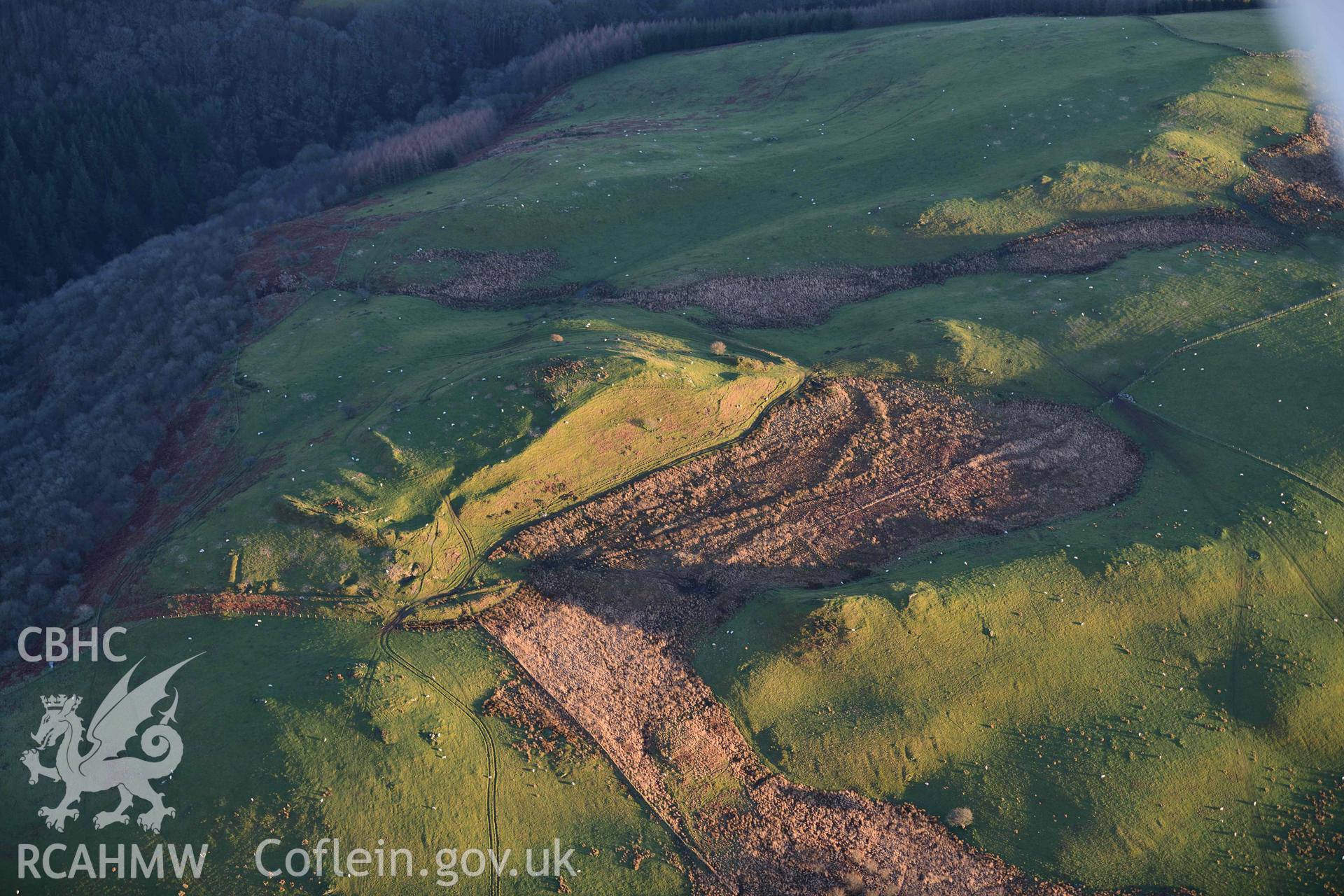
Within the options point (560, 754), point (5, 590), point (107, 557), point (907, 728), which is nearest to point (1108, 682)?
point (907, 728)

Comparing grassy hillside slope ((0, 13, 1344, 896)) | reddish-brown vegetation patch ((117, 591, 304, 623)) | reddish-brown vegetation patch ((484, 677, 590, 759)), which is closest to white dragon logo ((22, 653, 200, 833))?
grassy hillside slope ((0, 13, 1344, 896))

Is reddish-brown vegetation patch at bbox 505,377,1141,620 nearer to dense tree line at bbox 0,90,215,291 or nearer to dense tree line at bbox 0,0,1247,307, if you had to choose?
dense tree line at bbox 0,0,1247,307

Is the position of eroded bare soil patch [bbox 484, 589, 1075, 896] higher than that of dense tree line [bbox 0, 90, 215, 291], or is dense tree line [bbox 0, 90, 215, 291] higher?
dense tree line [bbox 0, 90, 215, 291]

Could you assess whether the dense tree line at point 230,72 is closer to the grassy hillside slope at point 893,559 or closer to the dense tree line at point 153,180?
the dense tree line at point 153,180

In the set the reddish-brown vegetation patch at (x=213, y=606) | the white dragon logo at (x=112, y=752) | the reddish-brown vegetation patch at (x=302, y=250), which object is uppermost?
the reddish-brown vegetation patch at (x=302, y=250)

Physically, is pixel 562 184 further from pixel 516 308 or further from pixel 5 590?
pixel 5 590

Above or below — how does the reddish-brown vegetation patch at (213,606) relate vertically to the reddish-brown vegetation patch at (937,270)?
below

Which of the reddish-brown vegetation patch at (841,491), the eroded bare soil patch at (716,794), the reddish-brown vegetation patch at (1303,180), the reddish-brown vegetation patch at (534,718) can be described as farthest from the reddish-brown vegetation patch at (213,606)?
the reddish-brown vegetation patch at (1303,180)
